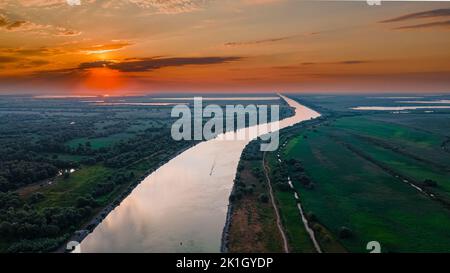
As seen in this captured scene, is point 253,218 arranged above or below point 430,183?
below

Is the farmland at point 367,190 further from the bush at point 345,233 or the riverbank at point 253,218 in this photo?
the riverbank at point 253,218

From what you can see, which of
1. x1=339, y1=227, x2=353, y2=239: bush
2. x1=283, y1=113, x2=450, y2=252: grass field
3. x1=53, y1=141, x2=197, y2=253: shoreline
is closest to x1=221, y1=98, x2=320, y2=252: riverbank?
x1=339, y1=227, x2=353, y2=239: bush

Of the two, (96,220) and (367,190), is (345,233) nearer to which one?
(367,190)

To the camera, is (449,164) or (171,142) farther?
(171,142)

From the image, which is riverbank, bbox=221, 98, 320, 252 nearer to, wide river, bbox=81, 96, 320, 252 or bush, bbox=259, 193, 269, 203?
bush, bbox=259, 193, 269, 203

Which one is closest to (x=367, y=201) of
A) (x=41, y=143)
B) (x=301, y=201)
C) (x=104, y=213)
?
(x=301, y=201)

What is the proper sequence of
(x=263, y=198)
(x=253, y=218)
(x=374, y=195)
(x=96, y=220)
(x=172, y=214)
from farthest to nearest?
1. (x=374, y=195)
2. (x=263, y=198)
3. (x=172, y=214)
4. (x=253, y=218)
5. (x=96, y=220)

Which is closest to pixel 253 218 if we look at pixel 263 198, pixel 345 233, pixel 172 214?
pixel 263 198

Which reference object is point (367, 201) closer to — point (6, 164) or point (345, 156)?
point (345, 156)

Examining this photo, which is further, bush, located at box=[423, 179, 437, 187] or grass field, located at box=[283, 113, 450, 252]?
bush, located at box=[423, 179, 437, 187]
